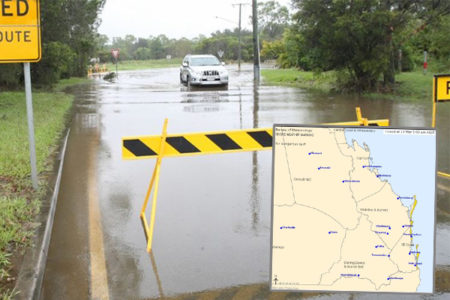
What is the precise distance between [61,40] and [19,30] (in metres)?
18.7

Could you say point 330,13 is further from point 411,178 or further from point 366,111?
point 411,178

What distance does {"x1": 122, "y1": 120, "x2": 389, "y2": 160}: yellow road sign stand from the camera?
16.9 feet

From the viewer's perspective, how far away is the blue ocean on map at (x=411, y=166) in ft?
13.0

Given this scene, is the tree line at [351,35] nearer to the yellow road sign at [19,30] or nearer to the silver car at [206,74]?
the silver car at [206,74]

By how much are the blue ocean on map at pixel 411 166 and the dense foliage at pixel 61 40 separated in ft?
50.5

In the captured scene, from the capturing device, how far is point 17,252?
496 cm

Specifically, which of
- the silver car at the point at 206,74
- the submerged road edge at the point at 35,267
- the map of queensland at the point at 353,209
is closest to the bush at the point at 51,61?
the silver car at the point at 206,74

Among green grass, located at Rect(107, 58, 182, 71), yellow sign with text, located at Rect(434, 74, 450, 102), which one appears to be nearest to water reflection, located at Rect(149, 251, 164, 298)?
yellow sign with text, located at Rect(434, 74, 450, 102)

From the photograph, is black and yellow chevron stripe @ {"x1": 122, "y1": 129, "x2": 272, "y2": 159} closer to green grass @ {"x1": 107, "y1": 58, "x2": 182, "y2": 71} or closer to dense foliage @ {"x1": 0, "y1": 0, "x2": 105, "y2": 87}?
dense foliage @ {"x1": 0, "y1": 0, "x2": 105, "y2": 87}

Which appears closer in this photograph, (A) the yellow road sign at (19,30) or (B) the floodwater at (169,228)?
(B) the floodwater at (169,228)

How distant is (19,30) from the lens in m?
6.47

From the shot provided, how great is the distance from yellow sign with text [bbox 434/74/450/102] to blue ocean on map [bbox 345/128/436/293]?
12.6ft

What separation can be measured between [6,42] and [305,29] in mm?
15820

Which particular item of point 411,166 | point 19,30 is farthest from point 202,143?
point 19,30
